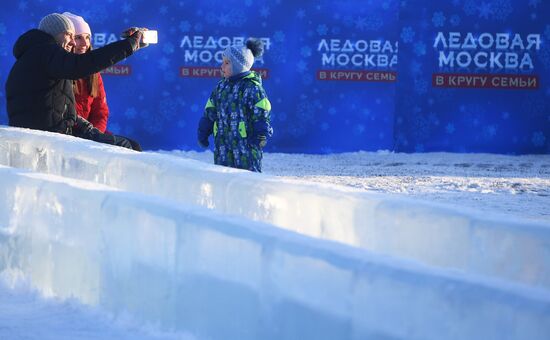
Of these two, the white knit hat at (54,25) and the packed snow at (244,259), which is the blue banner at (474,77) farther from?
the packed snow at (244,259)

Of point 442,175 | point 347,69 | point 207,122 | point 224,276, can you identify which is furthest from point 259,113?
point 347,69

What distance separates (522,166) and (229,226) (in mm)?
8128

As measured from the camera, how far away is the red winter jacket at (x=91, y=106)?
6570mm

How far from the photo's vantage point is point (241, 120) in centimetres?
589

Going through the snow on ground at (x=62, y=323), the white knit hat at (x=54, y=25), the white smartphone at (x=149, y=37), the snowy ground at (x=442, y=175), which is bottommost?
the snow on ground at (x=62, y=323)

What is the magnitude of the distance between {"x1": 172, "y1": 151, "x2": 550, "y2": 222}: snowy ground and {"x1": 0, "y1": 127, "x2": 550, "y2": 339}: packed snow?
3618 mm

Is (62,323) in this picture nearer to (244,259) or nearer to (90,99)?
(244,259)

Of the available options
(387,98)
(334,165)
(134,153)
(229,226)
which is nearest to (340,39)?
(387,98)

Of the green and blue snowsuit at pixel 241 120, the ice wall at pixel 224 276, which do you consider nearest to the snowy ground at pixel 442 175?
the green and blue snowsuit at pixel 241 120

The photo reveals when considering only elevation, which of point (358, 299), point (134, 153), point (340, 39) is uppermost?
point (340, 39)

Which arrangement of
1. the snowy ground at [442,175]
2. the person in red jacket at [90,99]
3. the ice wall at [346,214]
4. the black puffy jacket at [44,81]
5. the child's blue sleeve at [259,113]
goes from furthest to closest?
the snowy ground at [442,175]
the person in red jacket at [90,99]
the child's blue sleeve at [259,113]
the black puffy jacket at [44,81]
the ice wall at [346,214]

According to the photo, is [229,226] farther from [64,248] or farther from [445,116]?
[445,116]

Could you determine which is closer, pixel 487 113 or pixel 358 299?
pixel 358 299

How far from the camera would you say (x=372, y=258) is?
248cm
